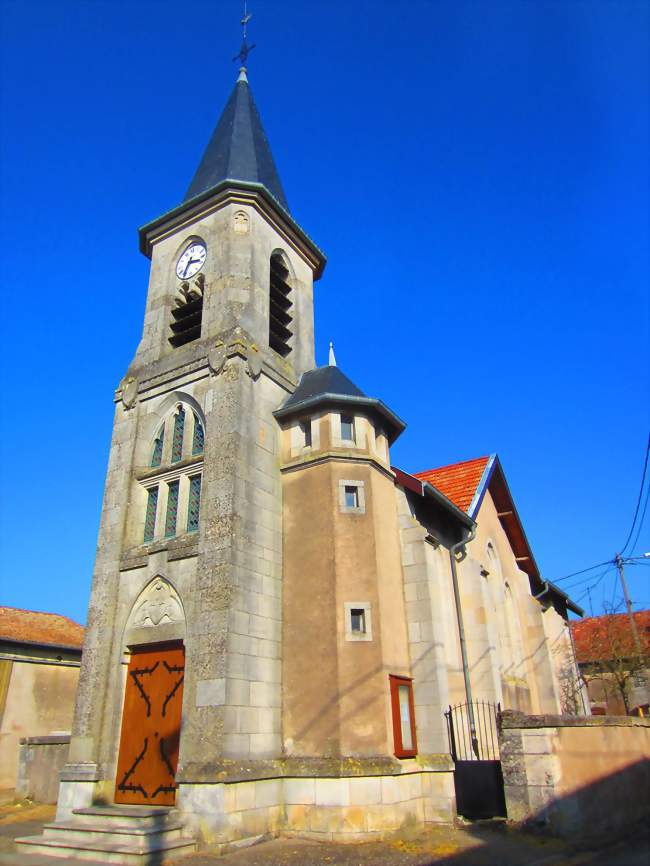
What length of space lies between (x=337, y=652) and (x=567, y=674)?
54.6 feet

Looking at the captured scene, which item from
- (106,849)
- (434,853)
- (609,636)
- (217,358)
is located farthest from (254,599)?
(609,636)

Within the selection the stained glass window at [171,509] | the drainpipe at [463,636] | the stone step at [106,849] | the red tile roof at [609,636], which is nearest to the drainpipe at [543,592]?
the red tile roof at [609,636]

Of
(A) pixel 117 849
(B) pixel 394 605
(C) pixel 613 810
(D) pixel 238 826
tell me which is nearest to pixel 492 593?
(B) pixel 394 605

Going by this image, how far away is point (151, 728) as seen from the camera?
12047mm

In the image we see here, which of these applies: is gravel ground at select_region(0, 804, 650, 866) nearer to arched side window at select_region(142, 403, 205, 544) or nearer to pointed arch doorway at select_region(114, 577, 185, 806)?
pointed arch doorway at select_region(114, 577, 185, 806)

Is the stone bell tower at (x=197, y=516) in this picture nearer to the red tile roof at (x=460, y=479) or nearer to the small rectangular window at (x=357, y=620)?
the small rectangular window at (x=357, y=620)

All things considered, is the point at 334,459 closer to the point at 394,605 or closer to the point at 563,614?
the point at 394,605

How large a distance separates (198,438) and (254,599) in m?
3.98

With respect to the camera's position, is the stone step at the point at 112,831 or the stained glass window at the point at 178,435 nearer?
the stone step at the point at 112,831

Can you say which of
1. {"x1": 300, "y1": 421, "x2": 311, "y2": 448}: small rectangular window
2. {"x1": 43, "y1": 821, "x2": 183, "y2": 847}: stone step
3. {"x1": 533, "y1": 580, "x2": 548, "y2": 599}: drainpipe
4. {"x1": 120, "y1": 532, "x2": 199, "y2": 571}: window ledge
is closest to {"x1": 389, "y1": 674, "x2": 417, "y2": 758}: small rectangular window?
{"x1": 43, "y1": 821, "x2": 183, "y2": 847}: stone step

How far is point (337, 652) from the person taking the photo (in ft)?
39.0

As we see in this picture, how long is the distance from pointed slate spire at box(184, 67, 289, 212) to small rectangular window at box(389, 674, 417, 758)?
1290 cm

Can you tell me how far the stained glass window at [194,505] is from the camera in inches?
526

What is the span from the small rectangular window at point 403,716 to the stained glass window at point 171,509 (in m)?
5.49
